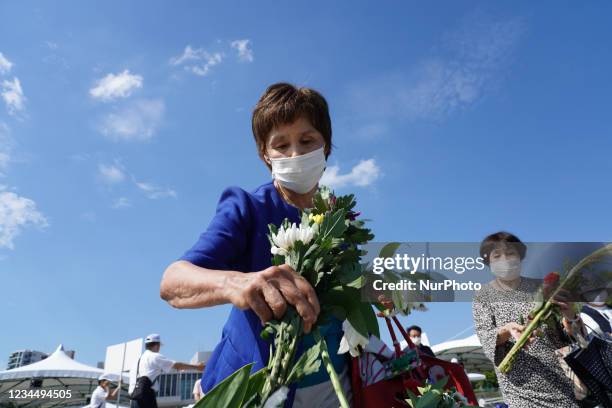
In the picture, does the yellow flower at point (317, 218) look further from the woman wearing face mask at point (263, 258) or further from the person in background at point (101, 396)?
the person in background at point (101, 396)

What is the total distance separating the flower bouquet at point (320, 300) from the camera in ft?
2.23

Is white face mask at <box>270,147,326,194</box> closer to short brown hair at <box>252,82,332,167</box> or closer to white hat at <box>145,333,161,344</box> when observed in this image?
short brown hair at <box>252,82,332,167</box>

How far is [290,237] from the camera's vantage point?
82 centimetres

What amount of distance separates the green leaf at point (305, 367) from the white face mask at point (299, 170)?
64 cm

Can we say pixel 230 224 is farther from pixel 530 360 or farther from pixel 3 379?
pixel 3 379

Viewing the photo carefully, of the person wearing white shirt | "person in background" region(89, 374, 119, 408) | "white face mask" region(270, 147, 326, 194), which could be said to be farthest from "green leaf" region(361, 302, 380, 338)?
"person in background" region(89, 374, 119, 408)

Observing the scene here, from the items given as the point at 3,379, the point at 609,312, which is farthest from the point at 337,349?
the point at 3,379

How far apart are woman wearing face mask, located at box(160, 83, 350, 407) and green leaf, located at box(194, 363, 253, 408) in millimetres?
104

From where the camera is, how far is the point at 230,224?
1.02 metres

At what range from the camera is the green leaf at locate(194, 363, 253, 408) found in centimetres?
66

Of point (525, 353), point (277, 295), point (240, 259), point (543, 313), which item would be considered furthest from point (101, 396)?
point (277, 295)

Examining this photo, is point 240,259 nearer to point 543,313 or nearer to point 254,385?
point 254,385

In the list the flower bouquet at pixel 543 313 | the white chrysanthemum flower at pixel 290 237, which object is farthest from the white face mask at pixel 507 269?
the white chrysanthemum flower at pixel 290 237

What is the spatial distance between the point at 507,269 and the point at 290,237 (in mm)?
446
